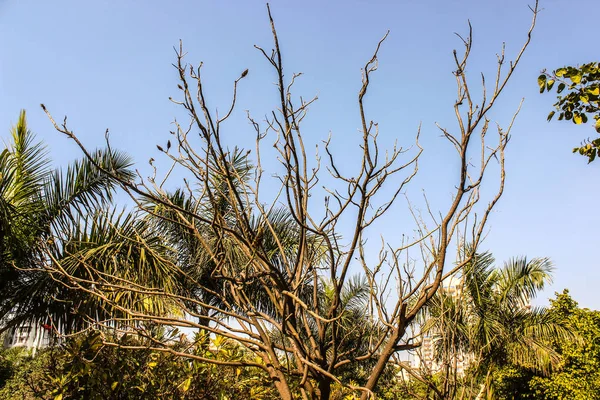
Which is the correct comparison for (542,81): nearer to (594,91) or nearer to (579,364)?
(594,91)

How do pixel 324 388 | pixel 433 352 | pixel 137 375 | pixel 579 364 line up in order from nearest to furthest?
pixel 324 388
pixel 433 352
pixel 137 375
pixel 579 364

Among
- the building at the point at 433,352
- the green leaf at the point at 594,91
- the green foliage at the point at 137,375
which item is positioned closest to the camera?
the green leaf at the point at 594,91

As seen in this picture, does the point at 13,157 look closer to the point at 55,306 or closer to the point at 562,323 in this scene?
the point at 55,306

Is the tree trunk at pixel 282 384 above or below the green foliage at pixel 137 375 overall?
below

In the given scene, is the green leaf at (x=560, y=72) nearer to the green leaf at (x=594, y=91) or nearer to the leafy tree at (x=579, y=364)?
the green leaf at (x=594, y=91)

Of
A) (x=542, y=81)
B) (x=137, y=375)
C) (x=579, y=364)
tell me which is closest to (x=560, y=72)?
(x=542, y=81)

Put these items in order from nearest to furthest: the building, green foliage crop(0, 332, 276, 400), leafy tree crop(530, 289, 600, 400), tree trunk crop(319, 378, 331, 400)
A: 1. tree trunk crop(319, 378, 331, 400)
2. the building
3. green foliage crop(0, 332, 276, 400)
4. leafy tree crop(530, 289, 600, 400)

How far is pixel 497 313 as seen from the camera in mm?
8742

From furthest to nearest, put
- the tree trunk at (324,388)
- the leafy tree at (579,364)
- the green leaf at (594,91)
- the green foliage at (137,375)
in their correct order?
the leafy tree at (579,364) < the green foliage at (137,375) < the green leaf at (594,91) < the tree trunk at (324,388)

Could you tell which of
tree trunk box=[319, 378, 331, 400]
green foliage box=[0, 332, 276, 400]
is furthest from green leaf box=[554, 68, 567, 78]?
green foliage box=[0, 332, 276, 400]

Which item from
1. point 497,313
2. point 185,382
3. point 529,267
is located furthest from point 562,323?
point 185,382

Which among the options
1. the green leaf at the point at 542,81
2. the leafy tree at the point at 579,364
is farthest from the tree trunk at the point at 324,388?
the leafy tree at the point at 579,364

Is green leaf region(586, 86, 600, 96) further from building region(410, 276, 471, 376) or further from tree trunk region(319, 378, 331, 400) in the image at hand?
tree trunk region(319, 378, 331, 400)

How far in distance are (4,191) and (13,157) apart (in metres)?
0.45
